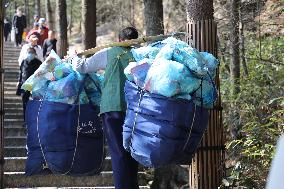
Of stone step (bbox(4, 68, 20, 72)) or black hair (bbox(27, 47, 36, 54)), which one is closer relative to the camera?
black hair (bbox(27, 47, 36, 54))

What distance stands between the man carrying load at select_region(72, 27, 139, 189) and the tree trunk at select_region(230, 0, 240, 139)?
11.6 feet

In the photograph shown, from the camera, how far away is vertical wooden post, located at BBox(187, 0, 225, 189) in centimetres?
492

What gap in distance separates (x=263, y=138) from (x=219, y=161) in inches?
52.1

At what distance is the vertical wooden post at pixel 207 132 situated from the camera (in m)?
4.92

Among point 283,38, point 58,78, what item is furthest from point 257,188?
point 283,38

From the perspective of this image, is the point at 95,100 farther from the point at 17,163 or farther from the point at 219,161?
the point at 17,163

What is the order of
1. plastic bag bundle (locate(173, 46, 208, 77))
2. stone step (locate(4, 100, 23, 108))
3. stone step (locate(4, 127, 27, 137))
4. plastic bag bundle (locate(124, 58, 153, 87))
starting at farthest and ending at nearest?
stone step (locate(4, 100, 23, 108)), stone step (locate(4, 127, 27, 137)), plastic bag bundle (locate(124, 58, 153, 87)), plastic bag bundle (locate(173, 46, 208, 77))

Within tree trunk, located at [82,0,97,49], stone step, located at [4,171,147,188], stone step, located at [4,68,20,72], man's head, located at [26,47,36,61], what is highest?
tree trunk, located at [82,0,97,49]

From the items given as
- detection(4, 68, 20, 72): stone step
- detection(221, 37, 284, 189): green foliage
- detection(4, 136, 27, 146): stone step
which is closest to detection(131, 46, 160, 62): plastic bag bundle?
detection(221, 37, 284, 189): green foliage

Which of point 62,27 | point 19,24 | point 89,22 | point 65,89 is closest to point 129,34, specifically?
point 65,89

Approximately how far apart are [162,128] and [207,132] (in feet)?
3.44

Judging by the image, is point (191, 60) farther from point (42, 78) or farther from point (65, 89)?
point (42, 78)

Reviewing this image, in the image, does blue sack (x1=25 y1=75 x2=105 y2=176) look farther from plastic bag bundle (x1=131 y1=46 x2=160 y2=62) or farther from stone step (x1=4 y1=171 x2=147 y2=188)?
stone step (x1=4 y1=171 x2=147 y2=188)

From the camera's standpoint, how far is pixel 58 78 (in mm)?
5227
